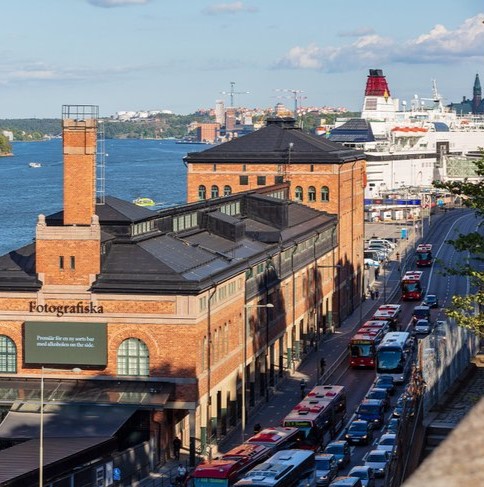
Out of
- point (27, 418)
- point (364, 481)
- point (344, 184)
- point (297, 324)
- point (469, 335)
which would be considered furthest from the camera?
point (344, 184)

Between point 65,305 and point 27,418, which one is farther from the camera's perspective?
point 65,305

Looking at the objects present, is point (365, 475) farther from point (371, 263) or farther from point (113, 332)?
point (371, 263)

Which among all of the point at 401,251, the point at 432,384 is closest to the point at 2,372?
the point at 432,384

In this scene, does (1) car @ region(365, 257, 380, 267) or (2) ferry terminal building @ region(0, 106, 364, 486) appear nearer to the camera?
(2) ferry terminal building @ region(0, 106, 364, 486)

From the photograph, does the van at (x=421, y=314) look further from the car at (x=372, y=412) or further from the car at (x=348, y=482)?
the car at (x=348, y=482)

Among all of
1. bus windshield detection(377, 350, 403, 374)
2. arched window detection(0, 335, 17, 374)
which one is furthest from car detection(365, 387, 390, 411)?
arched window detection(0, 335, 17, 374)

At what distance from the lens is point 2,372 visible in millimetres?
44656

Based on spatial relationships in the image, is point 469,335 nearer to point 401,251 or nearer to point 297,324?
point 297,324

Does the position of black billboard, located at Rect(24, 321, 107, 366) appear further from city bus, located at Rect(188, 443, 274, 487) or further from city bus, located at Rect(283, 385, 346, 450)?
city bus, located at Rect(188, 443, 274, 487)

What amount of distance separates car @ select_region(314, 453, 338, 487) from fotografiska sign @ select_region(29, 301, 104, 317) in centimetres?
973

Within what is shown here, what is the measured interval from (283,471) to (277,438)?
6063 mm

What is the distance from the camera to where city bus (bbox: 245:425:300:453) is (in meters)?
37.4

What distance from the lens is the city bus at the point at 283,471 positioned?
30.9 meters

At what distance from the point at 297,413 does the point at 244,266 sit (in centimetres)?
913
